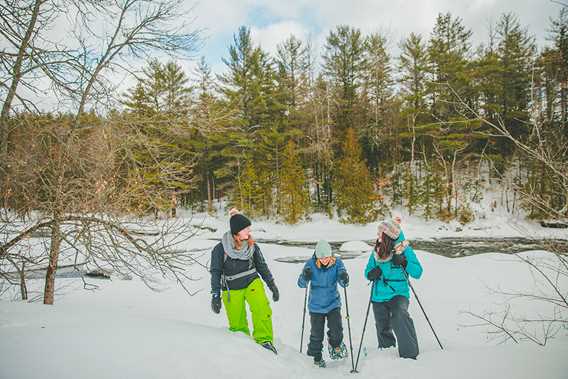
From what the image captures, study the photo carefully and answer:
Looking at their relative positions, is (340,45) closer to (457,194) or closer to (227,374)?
(457,194)

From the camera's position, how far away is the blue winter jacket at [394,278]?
400 cm

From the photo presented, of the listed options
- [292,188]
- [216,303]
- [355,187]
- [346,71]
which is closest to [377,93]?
[346,71]

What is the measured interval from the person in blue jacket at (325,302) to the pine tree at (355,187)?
18733 mm

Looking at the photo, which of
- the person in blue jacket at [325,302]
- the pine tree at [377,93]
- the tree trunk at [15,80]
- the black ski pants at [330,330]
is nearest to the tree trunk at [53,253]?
the tree trunk at [15,80]

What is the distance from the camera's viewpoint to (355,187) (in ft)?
74.2

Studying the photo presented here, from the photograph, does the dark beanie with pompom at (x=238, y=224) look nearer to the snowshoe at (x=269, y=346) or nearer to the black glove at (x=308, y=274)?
the black glove at (x=308, y=274)

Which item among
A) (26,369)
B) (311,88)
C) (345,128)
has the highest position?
(311,88)

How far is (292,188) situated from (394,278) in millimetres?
19825

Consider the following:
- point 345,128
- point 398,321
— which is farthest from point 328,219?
point 398,321

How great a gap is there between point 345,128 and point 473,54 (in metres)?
13.5

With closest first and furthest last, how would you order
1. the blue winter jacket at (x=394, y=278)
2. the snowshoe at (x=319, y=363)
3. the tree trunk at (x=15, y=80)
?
the tree trunk at (x=15, y=80) → the snowshoe at (x=319, y=363) → the blue winter jacket at (x=394, y=278)

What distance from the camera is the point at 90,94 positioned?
3852 mm

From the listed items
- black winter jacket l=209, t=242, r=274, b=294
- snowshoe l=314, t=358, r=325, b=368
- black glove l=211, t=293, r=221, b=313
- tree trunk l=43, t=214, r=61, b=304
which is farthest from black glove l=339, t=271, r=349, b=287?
tree trunk l=43, t=214, r=61, b=304

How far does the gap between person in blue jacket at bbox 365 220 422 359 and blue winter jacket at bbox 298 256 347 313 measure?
0.48 metres
